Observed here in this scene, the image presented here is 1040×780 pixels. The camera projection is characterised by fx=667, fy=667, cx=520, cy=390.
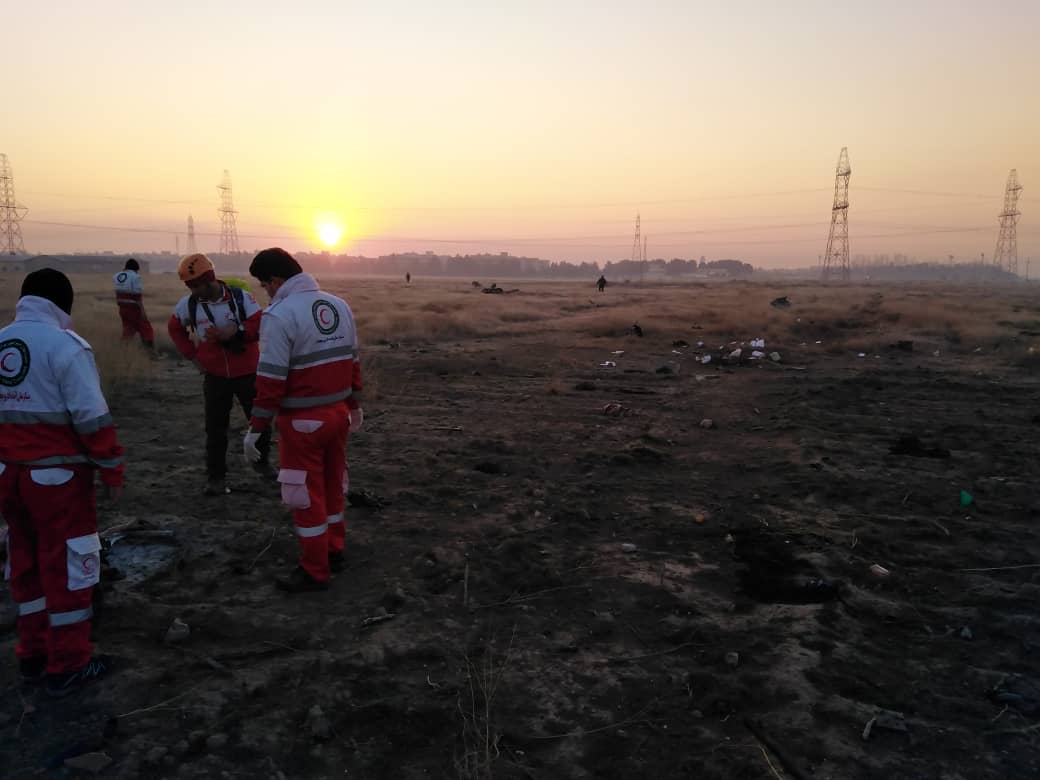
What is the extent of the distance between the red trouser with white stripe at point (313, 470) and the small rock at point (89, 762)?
1455 millimetres

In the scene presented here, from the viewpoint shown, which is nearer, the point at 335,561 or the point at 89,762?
the point at 89,762

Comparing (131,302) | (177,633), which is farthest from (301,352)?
(131,302)

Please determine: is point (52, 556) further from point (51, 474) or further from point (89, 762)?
point (89, 762)

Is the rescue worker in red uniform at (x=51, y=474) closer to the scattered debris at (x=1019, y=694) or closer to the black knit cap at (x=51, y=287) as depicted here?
the black knit cap at (x=51, y=287)

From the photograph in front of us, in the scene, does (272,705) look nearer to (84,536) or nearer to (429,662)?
(429,662)

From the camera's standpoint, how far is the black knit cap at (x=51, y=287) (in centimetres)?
294

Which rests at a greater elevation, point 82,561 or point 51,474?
point 51,474

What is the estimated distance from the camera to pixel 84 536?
9.70ft

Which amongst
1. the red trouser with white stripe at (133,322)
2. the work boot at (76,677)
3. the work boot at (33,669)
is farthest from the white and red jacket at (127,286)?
the work boot at (76,677)

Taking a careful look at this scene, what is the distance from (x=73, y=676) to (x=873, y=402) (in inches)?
396

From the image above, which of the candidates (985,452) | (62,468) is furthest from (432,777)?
(985,452)

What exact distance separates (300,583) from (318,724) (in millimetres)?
1310

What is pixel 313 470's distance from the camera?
3771 millimetres

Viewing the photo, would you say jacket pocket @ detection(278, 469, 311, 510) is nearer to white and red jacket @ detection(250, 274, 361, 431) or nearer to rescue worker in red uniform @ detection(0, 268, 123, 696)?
white and red jacket @ detection(250, 274, 361, 431)
